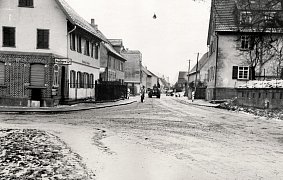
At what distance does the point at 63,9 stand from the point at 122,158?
18.4 m

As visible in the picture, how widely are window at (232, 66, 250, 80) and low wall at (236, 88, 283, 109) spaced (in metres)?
6.62

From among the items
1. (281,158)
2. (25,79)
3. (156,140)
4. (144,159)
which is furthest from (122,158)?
(25,79)

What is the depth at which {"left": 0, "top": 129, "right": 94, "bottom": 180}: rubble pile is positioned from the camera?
566 cm

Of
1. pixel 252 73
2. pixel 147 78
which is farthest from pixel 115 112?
pixel 147 78

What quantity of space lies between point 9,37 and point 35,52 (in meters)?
2.25

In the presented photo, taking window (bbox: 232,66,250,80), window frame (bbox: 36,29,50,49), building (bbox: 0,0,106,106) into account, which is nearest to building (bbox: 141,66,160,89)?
window (bbox: 232,66,250,80)

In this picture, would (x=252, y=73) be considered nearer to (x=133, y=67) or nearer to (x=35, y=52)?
(x=35, y=52)

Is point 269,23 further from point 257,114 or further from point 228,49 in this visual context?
point 228,49

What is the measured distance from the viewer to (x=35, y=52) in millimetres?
23391

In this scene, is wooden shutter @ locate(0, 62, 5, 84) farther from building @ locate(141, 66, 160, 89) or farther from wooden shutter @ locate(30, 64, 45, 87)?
building @ locate(141, 66, 160, 89)

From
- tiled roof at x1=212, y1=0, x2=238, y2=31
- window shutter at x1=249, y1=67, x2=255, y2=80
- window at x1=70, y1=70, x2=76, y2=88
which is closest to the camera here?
window at x1=70, y1=70, x2=76, y2=88

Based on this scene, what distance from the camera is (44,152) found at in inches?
293

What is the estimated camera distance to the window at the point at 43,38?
23750mm

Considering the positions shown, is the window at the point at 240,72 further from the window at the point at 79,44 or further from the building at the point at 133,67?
the building at the point at 133,67
